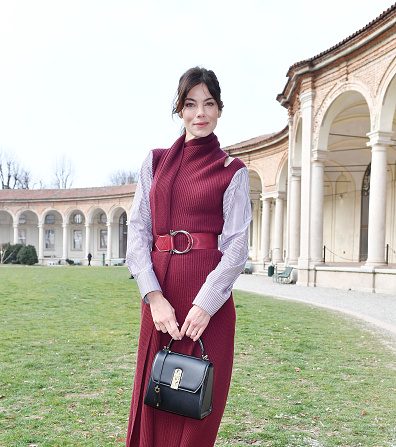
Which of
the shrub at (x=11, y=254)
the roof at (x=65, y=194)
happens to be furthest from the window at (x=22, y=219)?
the shrub at (x=11, y=254)

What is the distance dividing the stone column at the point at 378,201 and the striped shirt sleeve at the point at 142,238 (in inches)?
595

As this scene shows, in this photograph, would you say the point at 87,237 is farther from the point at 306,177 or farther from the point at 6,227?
the point at 306,177

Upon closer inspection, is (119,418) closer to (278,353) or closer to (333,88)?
(278,353)

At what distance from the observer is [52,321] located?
31.4 feet

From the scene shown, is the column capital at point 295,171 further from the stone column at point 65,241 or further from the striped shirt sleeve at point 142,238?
the stone column at point 65,241

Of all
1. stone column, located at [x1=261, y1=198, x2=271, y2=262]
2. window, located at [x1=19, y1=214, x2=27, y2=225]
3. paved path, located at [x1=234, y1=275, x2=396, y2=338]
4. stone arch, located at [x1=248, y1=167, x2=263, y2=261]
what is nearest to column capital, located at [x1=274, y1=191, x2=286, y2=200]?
stone column, located at [x1=261, y1=198, x2=271, y2=262]

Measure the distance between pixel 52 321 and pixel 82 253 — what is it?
51.4 m

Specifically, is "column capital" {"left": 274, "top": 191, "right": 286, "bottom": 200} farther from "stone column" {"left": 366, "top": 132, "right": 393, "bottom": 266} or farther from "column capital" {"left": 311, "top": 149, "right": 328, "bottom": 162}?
"stone column" {"left": 366, "top": 132, "right": 393, "bottom": 266}

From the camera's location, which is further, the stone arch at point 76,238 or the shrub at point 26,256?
the stone arch at point 76,238

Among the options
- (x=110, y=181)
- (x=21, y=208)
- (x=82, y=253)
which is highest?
(x=110, y=181)

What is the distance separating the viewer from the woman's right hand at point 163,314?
2.14 meters

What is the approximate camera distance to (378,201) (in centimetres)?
1639

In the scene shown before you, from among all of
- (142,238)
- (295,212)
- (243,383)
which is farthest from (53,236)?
(142,238)

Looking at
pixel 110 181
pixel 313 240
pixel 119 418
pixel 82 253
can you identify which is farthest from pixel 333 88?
pixel 110 181
